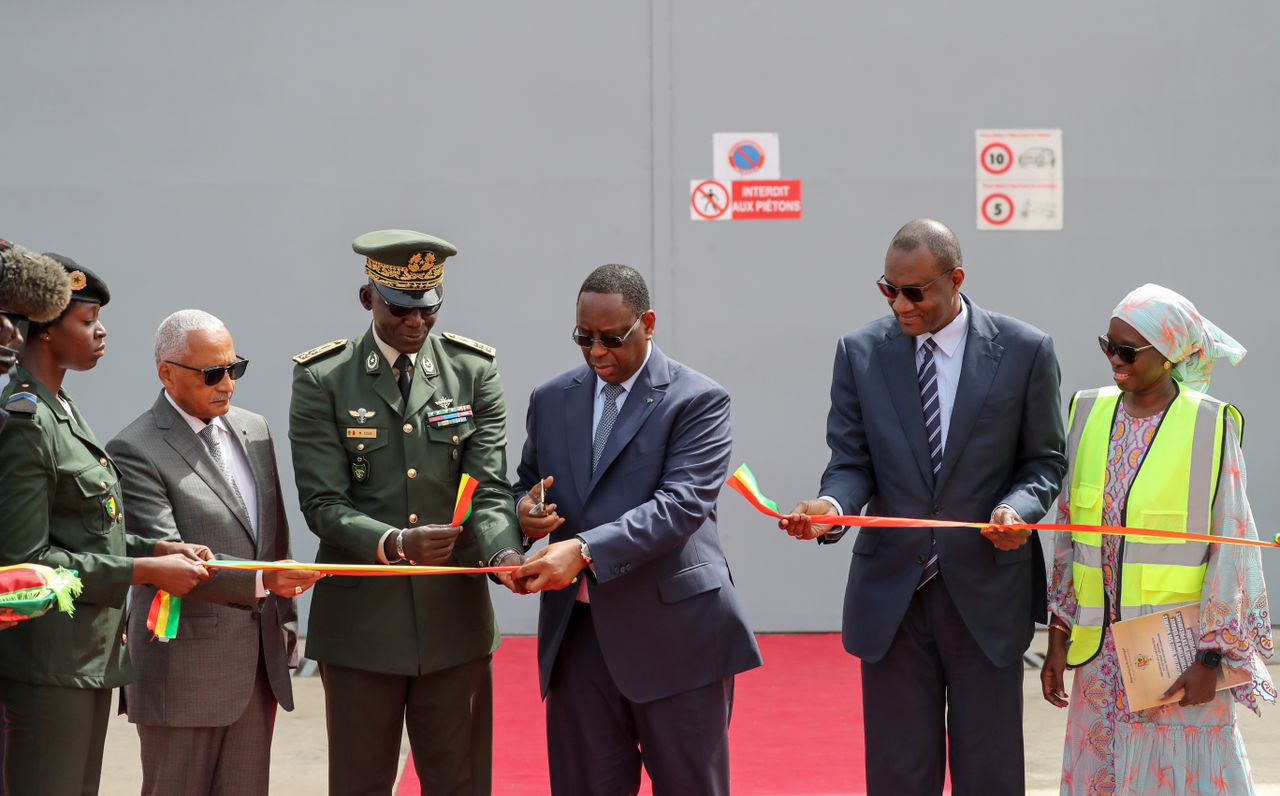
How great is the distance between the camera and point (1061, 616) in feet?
13.3

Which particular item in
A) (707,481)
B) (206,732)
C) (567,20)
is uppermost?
(567,20)

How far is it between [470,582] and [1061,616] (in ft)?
6.05

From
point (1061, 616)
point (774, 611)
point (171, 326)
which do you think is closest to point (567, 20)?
point (774, 611)

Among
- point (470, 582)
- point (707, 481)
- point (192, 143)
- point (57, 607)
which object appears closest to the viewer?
point (57, 607)

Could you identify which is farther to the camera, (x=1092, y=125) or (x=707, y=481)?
(x=1092, y=125)

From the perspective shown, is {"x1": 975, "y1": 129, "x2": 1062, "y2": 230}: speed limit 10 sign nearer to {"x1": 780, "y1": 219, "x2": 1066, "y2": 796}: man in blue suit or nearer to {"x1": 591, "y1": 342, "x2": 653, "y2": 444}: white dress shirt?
{"x1": 780, "y1": 219, "x2": 1066, "y2": 796}: man in blue suit

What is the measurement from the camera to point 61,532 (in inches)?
142

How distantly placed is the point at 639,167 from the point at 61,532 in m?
4.85

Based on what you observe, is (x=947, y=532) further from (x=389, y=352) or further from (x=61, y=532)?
(x=61, y=532)

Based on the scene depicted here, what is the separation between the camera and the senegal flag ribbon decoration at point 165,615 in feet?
12.1

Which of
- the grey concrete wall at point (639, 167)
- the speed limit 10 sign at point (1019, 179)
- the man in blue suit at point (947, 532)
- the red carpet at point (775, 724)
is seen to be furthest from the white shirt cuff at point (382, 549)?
the speed limit 10 sign at point (1019, 179)

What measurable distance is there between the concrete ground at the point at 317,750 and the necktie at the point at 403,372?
2.12 meters

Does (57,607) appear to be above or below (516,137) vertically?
below

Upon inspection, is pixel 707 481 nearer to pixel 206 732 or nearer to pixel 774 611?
pixel 206 732
